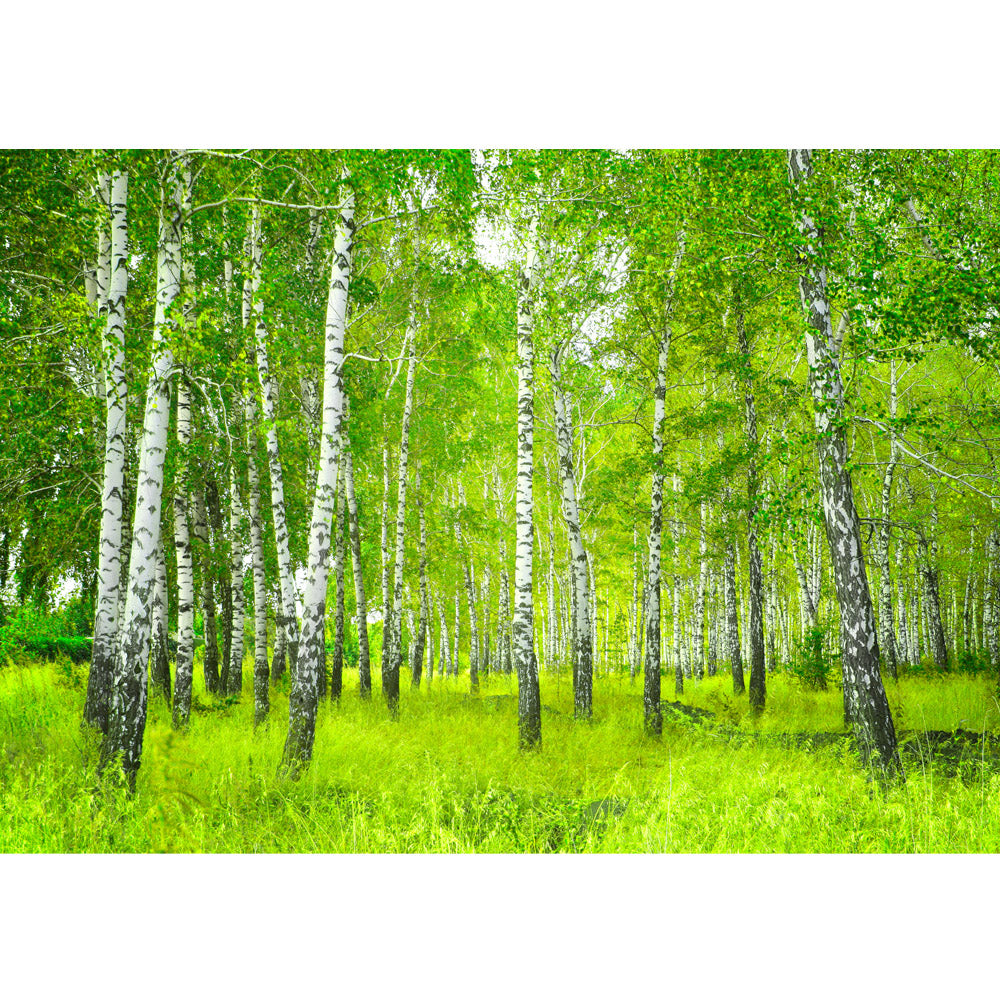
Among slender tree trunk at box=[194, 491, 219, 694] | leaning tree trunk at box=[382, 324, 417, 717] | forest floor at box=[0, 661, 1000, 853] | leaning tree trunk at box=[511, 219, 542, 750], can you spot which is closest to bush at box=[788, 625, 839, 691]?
forest floor at box=[0, 661, 1000, 853]

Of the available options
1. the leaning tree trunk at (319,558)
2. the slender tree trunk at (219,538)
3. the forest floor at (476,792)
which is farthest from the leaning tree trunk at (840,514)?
the slender tree trunk at (219,538)

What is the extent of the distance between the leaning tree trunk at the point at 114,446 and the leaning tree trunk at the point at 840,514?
678cm

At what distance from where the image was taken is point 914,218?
22.1ft

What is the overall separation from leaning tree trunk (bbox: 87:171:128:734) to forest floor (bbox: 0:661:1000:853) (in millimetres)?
1239

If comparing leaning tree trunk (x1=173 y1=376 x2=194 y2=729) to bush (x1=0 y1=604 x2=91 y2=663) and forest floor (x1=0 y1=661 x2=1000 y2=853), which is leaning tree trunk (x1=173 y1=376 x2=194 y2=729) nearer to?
forest floor (x1=0 y1=661 x2=1000 y2=853)

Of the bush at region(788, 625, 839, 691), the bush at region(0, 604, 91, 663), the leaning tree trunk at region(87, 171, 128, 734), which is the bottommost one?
the bush at region(788, 625, 839, 691)

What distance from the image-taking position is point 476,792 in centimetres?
510

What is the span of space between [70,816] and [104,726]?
2386 millimetres

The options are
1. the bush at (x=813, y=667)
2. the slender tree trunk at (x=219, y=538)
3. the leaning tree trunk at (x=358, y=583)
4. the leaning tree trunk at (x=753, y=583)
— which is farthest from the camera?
the slender tree trunk at (x=219, y=538)

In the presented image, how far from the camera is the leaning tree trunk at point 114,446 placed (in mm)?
5699

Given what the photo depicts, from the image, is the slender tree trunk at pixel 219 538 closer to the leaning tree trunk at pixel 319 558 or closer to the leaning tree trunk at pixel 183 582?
the leaning tree trunk at pixel 183 582

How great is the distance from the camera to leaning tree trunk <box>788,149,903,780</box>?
5.44 m

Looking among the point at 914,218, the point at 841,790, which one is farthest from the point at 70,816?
the point at 914,218

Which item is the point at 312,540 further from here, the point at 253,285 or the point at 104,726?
the point at 253,285
